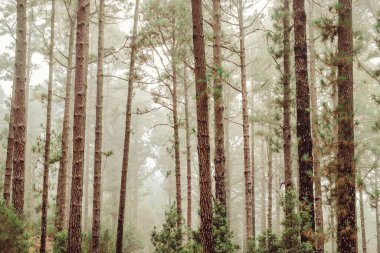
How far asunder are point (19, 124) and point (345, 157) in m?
6.83

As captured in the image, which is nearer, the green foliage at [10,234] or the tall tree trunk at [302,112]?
the green foliage at [10,234]

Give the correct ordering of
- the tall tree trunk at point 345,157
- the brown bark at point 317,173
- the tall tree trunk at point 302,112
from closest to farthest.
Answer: the tall tree trunk at point 345,157 < the brown bark at point 317,173 < the tall tree trunk at point 302,112

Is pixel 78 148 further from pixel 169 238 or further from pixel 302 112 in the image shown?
pixel 302 112

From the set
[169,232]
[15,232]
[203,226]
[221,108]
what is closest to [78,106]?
[15,232]

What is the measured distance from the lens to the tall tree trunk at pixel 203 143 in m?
6.26

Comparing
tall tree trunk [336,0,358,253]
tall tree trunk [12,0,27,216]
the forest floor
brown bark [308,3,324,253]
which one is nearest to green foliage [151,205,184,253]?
the forest floor

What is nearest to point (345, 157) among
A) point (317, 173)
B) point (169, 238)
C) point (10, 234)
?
point (317, 173)

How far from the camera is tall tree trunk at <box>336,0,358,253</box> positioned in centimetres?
682

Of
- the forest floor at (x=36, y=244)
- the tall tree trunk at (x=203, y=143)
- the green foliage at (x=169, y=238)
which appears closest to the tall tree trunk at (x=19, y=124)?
the forest floor at (x=36, y=244)

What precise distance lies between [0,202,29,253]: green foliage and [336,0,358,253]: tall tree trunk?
5.68m

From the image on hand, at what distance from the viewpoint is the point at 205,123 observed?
657 centimetres

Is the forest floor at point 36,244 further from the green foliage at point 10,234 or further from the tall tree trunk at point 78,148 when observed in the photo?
the tall tree trunk at point 78,148

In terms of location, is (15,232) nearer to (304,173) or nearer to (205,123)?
(205,123)

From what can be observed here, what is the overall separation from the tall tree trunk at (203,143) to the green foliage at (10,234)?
10.1 ft
